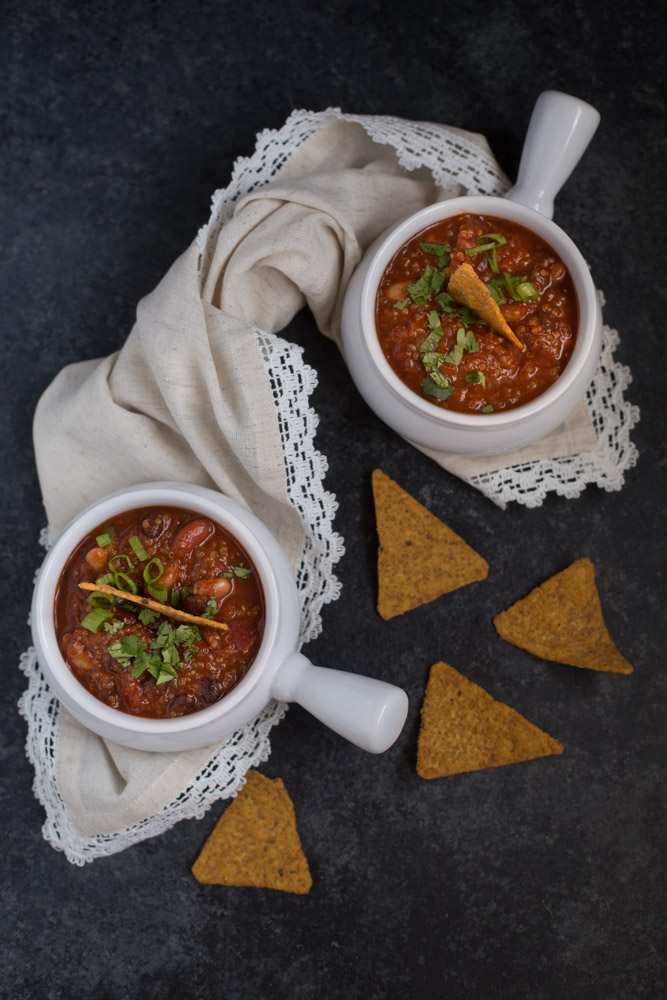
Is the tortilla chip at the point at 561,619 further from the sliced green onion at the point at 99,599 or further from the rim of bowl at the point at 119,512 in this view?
the sliced green onion at the point at 99,599

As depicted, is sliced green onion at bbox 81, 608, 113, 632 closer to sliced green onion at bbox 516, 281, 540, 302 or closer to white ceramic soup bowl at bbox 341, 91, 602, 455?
white ceramic soup bowl at bbox 341, 91, 602, 455

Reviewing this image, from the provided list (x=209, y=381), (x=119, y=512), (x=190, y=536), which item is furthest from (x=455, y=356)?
(x=119, y=512)

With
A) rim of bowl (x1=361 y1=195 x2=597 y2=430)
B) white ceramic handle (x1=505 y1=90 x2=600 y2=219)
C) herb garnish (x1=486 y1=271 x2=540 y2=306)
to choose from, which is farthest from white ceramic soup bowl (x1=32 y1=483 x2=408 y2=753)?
white ceramic handle (x1=505 y1=90 x2=600 y2=219)

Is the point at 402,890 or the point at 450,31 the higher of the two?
the point at 450,31

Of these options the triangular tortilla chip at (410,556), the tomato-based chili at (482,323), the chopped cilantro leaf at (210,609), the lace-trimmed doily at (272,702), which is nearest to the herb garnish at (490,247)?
the tomato-based chili at (482,323)

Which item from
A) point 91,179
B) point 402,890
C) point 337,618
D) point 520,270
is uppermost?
point 520,270

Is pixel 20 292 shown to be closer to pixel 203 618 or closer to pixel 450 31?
pixel 203 618

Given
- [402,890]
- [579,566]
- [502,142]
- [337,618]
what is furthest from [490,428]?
[402,890]
